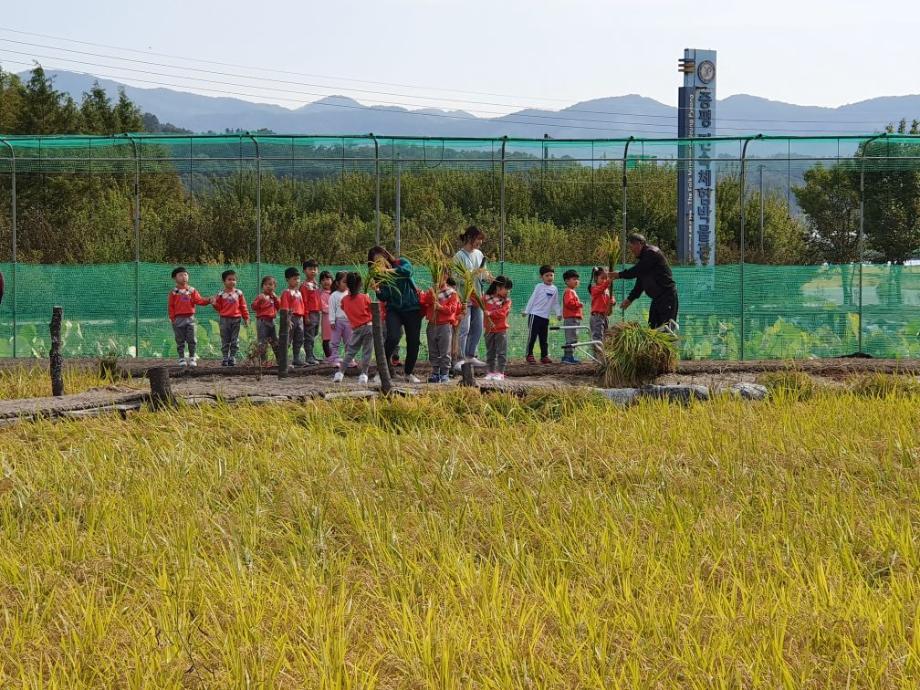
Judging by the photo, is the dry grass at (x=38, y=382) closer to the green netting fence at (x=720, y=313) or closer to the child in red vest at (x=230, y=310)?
the child in red vest at (x=230, y=310)

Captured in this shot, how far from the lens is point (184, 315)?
48.9 ft

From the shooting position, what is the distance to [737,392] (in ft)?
33.6

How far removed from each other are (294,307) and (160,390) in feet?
16.0

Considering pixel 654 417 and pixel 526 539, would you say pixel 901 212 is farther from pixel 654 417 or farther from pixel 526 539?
pixel 526 539

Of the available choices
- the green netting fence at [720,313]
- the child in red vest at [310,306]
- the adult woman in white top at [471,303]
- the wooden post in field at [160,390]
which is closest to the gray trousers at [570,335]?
the green netting fence at [720,313]

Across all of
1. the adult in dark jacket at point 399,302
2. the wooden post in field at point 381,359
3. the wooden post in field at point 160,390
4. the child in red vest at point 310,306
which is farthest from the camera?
the child in red vest at point 310,306

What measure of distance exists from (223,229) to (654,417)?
28.8 metres

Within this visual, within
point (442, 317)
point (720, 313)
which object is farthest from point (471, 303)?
point (720, 313)

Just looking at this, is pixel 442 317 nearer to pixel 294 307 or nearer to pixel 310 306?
pixel 294 307

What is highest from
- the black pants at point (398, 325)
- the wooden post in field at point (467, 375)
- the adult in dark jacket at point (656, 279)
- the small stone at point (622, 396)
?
the adult in dark jacket at point (656, 279)

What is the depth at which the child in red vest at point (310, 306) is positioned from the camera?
49.8 ft

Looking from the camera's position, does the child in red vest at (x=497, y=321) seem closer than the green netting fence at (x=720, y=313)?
Yes

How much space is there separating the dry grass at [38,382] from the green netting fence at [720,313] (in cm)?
309

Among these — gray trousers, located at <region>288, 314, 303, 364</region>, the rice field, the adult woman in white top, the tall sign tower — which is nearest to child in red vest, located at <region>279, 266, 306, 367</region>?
gray trousers, located at <region>288, 314, 303, 364</region>
